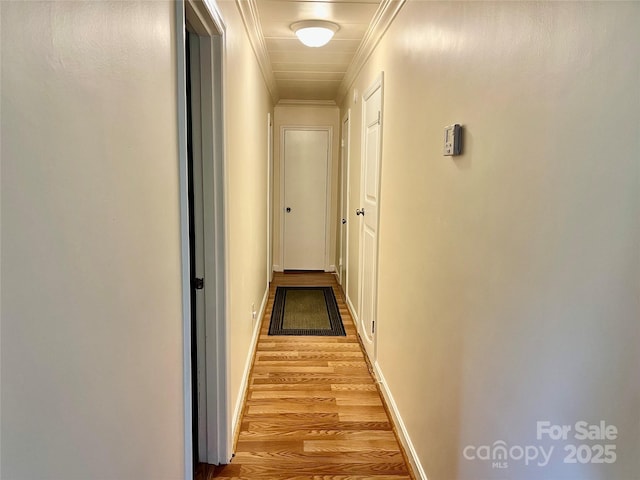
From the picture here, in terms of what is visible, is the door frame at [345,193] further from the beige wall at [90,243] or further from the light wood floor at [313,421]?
the beige wall at [90,243]

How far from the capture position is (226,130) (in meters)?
1.86

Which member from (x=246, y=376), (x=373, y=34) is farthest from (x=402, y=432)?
(x=373, y=34)

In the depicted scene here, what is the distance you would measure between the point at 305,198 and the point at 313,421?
373cm

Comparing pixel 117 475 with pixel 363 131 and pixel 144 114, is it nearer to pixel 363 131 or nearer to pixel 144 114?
pixel 144 114

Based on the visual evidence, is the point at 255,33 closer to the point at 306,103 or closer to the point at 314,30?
the point at 314,30

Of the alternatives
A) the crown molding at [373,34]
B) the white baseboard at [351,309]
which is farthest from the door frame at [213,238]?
the white baseboard at [351,309]

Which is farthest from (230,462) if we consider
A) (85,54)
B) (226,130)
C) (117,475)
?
(85,54)

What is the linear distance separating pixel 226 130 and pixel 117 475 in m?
1.37

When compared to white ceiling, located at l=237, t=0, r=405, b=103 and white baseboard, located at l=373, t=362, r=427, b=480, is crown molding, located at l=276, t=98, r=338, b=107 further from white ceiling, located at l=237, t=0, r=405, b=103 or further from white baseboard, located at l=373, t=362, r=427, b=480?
white baseboard, located at l=373, t=362, r=427, b=480

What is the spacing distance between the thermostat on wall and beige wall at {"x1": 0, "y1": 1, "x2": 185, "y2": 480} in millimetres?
900

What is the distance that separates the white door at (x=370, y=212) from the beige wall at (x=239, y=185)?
839 mm

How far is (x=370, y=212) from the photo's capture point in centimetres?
318

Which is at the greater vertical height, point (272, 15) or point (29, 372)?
point (272, 15)

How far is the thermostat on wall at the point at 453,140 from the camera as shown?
1.44 metres
